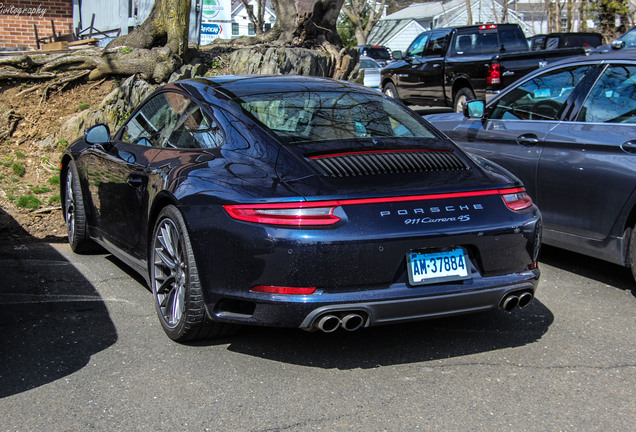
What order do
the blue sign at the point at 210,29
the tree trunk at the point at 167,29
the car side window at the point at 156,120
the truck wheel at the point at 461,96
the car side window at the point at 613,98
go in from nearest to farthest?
the car side window at the point at 156,120 → the car side window at the point at 613,98 → the tree trunk at the point at 167,29 → the truck wheel at the point at 461,96 → the blue sign at the point at 210,29

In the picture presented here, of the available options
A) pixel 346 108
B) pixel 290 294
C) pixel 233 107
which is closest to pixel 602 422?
pixel 290 294

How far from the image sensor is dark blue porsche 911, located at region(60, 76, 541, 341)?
3662 millimetres

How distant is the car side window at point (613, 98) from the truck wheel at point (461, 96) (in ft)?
30.7

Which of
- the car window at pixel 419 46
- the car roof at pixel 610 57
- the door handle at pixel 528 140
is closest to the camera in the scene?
the car roof at pixel 610 57

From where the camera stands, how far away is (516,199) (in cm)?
415

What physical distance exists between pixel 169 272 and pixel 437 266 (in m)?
1.59

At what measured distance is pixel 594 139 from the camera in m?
5.35

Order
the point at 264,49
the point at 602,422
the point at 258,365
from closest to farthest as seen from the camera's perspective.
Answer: the point at 602,422 → the point at 258,365 → the point at 264,49

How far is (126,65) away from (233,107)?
23.6ft

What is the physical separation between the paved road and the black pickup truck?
877 cm

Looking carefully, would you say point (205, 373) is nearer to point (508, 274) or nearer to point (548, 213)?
point (508, 274)

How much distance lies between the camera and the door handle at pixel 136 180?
472 cm

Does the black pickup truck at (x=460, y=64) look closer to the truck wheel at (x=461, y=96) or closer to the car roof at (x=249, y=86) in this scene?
the truck wheel at (x=461, y=96)

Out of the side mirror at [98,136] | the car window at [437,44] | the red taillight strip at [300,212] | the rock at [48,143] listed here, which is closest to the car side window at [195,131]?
the red taillight strip at [300,212]
